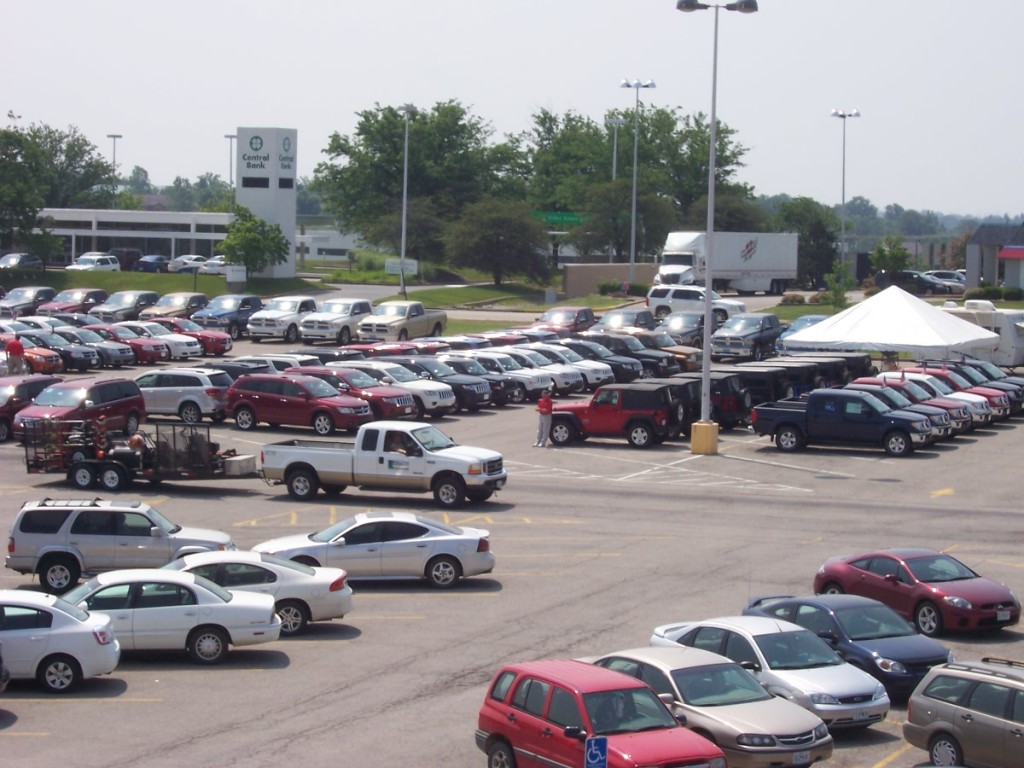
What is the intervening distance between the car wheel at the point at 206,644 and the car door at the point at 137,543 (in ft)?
14.1

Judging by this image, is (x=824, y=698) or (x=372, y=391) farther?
(x=372, y=391)

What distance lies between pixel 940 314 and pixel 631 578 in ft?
77.9

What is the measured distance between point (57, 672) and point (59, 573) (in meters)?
5.96

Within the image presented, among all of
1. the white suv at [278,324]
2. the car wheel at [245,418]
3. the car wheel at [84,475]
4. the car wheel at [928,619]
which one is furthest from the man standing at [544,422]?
the white suv at [278,324]

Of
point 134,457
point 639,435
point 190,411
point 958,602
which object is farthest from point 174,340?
point 958,602

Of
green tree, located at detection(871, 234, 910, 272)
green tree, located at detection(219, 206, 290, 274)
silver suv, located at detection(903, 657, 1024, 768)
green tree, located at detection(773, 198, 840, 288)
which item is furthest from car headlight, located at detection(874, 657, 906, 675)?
green tree, located at detection(773, 198, 840, 288)

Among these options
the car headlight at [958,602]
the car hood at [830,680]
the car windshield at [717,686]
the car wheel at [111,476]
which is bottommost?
the car wheel at [111,476]

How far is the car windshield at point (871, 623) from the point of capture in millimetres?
16406

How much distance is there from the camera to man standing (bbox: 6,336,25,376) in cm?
4381

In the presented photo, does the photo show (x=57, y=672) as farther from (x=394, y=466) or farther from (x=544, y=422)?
(x=544, y=422)

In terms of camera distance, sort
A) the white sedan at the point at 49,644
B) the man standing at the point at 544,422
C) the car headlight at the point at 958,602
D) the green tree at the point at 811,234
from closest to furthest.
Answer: the white sedan at the point at 49,644 → the car headlight at the point at 958,602 → the man standing at the point at 544,422 → the green tree at the point at 811,234

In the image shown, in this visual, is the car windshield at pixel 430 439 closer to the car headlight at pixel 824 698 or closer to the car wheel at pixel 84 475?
the car wheel at pixel 84 475

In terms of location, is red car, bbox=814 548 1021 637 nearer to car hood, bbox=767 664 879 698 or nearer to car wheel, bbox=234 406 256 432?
car hood, bbox=767 664 879 698

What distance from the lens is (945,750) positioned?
13219 millimetres
